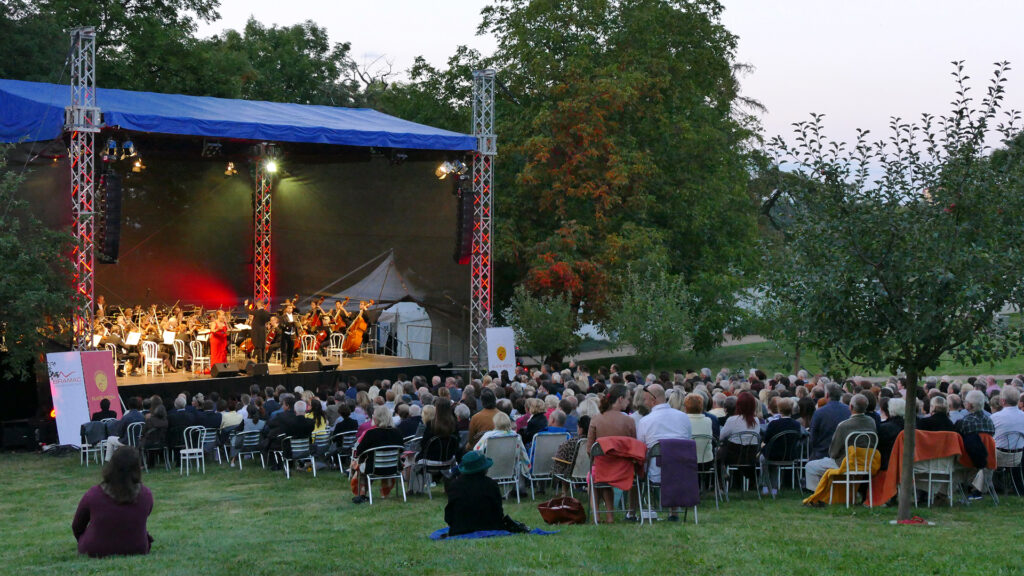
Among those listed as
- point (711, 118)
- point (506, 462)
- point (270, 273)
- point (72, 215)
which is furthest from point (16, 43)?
point (506, 462)

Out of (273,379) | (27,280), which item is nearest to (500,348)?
(273,379)

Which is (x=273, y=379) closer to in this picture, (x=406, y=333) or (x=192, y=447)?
(x=192, y=447)

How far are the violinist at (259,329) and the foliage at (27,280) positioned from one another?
4.62 meters

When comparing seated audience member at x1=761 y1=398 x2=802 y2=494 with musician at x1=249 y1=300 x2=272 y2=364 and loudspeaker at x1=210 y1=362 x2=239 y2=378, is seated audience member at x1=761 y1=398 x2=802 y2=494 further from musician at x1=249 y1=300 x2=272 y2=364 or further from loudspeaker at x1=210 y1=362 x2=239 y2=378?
musician at x1=249 y1=300 x2=272 y2=364

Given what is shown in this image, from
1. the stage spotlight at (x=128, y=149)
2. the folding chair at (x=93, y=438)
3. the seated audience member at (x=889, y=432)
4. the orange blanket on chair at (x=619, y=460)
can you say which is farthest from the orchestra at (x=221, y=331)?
the seated audience member at (x=889, y=432)

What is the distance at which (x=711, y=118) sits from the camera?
27.6 m

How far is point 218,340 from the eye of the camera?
19.6 meters

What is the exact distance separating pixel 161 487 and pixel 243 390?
290 inches

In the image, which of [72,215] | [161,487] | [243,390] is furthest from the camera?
[243,390]

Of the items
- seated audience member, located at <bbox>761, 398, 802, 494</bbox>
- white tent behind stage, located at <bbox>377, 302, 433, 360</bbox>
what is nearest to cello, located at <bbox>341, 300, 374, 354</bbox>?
white tent behind stage, located at <bbox>377, 302, 433, 360</bbox>

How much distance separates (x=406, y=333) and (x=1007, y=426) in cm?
1790

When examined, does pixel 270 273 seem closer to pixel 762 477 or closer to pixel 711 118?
pixel 711 118

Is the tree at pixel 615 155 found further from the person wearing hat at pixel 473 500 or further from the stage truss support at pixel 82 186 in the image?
the person wearing hat at pixel 473 500

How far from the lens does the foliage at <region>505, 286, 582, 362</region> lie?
22.1 meters
